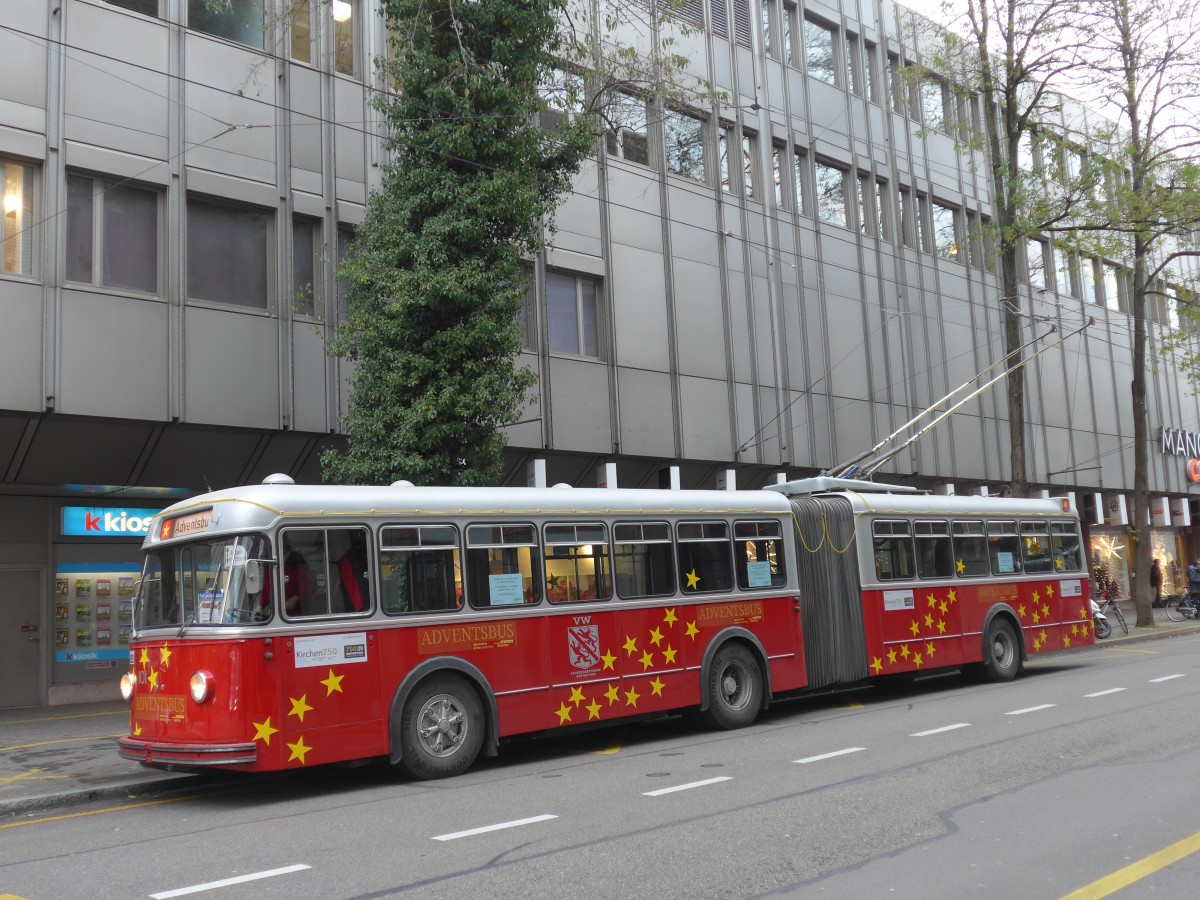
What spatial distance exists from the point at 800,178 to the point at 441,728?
2050 cm

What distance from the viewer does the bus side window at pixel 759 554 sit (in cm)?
1388

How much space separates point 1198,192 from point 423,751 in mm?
23155

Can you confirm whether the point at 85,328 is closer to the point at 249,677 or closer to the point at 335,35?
the point at 335,35

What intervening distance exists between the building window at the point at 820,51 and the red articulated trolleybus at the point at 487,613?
16346mm

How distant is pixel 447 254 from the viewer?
15453 millimetres

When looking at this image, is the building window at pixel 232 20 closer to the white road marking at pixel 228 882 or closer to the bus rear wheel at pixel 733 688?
the bus rear wheel at pixel 733 688

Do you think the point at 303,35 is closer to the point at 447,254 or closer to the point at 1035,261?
the point at 447,254

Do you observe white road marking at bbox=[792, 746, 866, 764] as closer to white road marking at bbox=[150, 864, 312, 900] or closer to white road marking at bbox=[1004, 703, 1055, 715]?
white road marking at bbox=[1004, 703, 1055, 715]

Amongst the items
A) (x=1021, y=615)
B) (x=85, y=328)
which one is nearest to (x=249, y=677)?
(x=85, y=328)

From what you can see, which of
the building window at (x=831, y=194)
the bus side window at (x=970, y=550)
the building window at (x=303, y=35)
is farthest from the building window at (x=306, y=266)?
the building window at (x=831, y=194)

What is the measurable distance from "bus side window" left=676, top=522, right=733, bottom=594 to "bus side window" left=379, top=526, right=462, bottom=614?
3203mm

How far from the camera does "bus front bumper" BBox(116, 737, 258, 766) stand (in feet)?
30.5

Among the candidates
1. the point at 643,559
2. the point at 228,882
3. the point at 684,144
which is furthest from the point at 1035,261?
the point at 228,882

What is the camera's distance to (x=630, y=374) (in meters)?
22.4
